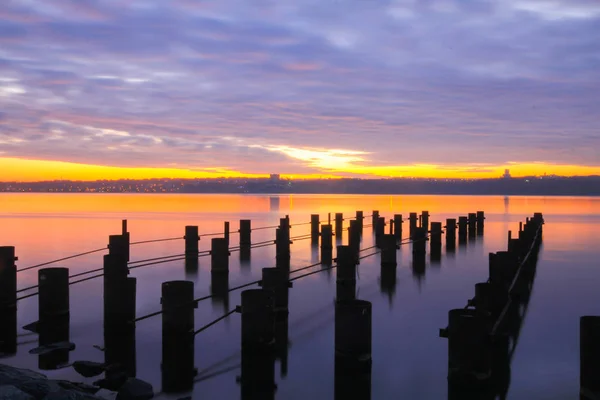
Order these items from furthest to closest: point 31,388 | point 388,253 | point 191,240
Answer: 1. point 191,240
2. point 388,253
3. point 31,388

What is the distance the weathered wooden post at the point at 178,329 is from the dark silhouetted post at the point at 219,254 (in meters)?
8.23

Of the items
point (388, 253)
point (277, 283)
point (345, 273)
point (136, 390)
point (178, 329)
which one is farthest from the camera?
point (388, 253)

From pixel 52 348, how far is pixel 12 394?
15.1 feet

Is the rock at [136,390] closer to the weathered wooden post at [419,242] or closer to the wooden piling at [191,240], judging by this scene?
the wooden piling at [191,240]

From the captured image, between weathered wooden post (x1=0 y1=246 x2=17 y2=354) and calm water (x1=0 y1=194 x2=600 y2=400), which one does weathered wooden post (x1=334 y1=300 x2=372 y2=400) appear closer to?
calm water (x1=0 y1=194 x2=600 y2=400)

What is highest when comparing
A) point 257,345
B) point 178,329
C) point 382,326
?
point 178,329

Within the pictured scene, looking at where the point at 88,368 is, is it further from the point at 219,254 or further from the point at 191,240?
the point at 191,240

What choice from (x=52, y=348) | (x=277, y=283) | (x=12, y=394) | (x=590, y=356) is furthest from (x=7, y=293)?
(x=590, y=356)

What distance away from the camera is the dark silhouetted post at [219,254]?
1781cm

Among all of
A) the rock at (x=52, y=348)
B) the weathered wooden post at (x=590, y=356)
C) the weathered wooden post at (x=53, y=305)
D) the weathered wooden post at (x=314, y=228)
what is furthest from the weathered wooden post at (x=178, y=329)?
the weathered wooden post at (x=314, y=228)

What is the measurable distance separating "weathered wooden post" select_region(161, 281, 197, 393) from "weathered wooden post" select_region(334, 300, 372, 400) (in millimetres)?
2378

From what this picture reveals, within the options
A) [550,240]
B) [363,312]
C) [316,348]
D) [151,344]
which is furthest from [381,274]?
[550,240]

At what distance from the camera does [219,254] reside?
59.2 ft

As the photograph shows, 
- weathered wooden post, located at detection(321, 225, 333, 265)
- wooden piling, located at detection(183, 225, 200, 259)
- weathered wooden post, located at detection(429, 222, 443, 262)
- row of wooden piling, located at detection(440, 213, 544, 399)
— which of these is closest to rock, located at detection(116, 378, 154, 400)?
row of wooden piling, located at detection(440, 213, 544, 399)
